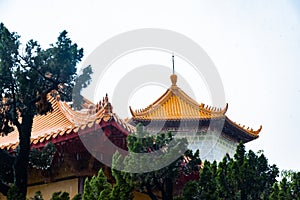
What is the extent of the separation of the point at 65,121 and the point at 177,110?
1073 cm

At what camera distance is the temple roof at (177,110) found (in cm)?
1777

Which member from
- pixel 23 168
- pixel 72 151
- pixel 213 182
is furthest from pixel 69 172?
pixel 213 182

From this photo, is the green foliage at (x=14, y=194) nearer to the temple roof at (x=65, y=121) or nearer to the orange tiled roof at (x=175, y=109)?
→ the temple roof at (x=65, y=121)

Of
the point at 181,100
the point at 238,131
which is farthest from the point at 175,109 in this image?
the point at 238,131

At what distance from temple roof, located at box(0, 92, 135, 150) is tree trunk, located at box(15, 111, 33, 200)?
0.45m

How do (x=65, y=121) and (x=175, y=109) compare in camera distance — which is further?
(x=175, y=109)

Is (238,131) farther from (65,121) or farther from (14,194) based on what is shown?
(14,194)

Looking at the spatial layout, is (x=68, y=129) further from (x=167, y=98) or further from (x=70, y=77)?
(x=167, y=98)

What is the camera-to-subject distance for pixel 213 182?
601 centimetres

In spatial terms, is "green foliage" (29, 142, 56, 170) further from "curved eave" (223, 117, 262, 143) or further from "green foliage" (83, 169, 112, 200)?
"curved eave" (223, 117, 262, 143)

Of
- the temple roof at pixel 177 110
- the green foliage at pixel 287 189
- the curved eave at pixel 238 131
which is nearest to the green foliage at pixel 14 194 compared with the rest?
the green foliage at pixel 287 189

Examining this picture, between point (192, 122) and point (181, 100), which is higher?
point (181, 100)

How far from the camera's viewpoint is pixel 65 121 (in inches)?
311

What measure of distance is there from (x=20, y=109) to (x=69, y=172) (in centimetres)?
201
